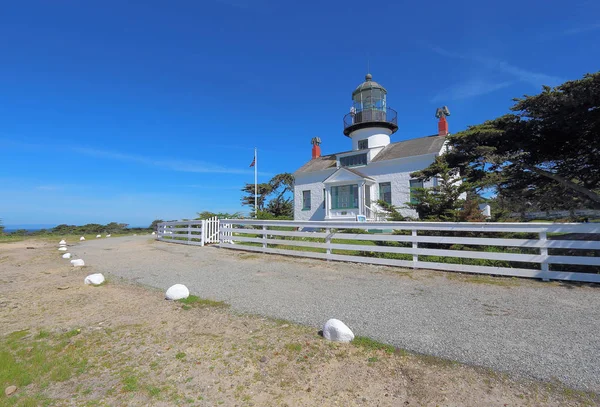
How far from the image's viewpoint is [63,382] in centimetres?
244

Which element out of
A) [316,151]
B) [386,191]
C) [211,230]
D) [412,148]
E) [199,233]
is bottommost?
[199,233]

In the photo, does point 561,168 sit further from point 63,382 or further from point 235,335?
point 63,382

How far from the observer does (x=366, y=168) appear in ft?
64.8

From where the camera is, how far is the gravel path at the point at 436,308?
2670 millimetres

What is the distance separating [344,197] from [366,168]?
269 cm

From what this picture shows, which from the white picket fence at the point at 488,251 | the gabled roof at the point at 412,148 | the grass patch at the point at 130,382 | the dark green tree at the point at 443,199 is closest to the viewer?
the grass patch at the point at 130,382

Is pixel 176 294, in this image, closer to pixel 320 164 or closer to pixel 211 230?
pixel 211 230

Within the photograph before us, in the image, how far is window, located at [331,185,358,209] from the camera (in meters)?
18.5

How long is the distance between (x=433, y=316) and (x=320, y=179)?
721 inches

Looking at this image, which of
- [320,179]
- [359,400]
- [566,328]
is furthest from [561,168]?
[320,179]

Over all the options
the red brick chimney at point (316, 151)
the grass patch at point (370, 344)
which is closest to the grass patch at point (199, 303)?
the grass patch at point (370, 344)

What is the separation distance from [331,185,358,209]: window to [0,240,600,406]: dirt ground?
15.3 metres

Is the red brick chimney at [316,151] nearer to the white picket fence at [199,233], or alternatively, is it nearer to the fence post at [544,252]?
the white picket fence at [199,233]

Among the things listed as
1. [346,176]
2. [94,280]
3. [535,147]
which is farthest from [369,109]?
[94,280]
